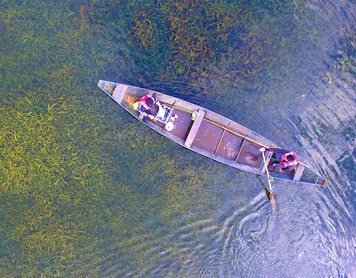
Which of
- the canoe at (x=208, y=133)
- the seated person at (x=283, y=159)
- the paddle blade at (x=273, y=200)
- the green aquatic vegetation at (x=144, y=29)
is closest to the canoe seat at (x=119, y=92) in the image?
the canoe at (x=208, y=133)

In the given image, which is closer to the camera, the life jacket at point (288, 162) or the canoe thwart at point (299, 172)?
the life jacket at point (288, 162)

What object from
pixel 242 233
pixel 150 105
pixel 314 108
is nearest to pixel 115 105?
pixel 150 105

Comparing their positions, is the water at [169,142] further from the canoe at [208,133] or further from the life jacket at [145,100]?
the life jacket at [145,100]

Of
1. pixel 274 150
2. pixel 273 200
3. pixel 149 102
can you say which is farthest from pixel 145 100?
A: pixel 273 200

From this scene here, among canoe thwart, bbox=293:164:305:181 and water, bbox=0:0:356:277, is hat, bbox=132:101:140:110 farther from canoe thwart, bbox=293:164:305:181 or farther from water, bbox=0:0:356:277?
canoe thwart, bbox=293:164:305:181

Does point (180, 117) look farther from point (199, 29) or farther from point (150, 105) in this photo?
point (199, 29)

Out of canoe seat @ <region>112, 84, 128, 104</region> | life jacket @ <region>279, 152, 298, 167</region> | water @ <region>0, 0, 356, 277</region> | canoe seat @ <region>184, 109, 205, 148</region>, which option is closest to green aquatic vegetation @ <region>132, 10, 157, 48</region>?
water @ <region>0, 0, 356, 277</region>
